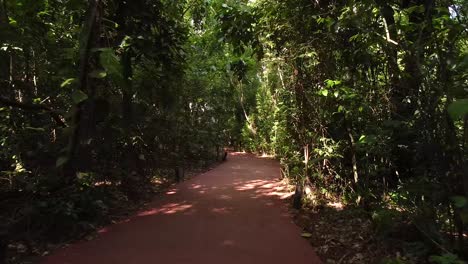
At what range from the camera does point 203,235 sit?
Result: 606 cm

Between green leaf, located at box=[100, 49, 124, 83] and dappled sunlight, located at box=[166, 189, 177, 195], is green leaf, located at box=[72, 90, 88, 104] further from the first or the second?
dappled sunlight, located at box=[166, 189, 177, 195]

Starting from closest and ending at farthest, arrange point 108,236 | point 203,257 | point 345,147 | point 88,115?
point 88,115 < point 203,257 < point 108,236 < point 345,147

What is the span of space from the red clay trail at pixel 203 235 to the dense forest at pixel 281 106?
2.01 ft

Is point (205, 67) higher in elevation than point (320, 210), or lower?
higher

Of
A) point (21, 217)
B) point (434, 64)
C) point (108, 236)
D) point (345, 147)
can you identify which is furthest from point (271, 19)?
point (21, 217)

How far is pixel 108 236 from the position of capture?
609 centimetres

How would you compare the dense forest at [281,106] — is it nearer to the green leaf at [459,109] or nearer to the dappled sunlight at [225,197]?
the green leaf at [459,109]

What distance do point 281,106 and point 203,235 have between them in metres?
3.34

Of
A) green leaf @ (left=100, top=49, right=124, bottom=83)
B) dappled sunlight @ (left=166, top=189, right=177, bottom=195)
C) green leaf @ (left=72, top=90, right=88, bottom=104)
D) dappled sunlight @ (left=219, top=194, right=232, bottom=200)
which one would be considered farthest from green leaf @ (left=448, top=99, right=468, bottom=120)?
dappled sunlight @ (left=166, top=189, right=177, bottom=195)

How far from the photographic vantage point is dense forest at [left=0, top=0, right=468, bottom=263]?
3355 mm

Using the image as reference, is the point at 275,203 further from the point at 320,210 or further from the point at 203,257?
the point at 203,257

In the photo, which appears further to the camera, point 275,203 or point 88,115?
point 275,203

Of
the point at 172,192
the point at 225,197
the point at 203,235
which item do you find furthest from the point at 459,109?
the point at 172,192

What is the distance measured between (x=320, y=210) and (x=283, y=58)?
2.91 meters
